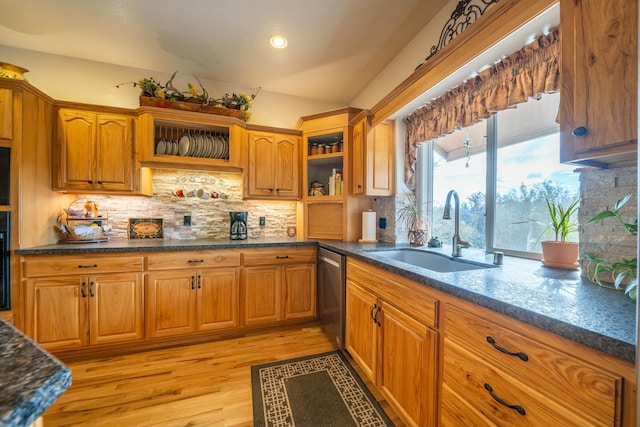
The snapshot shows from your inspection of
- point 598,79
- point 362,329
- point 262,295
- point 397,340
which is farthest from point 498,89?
point 262,295

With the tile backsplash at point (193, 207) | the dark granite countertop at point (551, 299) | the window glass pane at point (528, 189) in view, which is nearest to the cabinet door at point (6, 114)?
the tile backsplash at point (193, 207)

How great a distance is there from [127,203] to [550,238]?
370 centimetres

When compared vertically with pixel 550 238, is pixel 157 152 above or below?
above

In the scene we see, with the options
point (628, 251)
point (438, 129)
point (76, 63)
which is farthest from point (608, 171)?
point (76, 63)

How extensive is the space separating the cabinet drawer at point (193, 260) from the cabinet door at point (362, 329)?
122 centimetres

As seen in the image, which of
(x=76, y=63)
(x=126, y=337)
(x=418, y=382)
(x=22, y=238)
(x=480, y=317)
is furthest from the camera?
(x=76, y=63)

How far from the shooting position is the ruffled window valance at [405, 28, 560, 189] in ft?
4.11

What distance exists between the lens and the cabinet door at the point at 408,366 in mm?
1130

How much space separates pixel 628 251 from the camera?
3.28 ft

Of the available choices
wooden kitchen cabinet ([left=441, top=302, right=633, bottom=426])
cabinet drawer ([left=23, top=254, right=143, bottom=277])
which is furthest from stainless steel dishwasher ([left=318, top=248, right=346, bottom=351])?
cabinet drawer ([left=23, top=254, right=143, bottom=277])

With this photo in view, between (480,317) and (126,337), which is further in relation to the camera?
(126,337)

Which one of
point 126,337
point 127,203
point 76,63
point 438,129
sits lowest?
point 126,337

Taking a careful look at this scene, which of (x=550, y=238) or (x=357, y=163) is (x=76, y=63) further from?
(x=550, y=238)

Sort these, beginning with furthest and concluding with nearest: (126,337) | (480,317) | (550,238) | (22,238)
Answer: (126,337)
(22,238)
(550,238)
(480,317)
